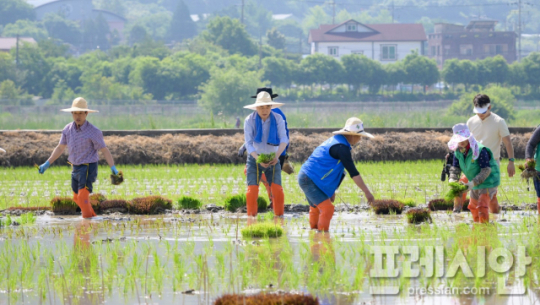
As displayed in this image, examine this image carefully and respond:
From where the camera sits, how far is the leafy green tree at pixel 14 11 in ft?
563

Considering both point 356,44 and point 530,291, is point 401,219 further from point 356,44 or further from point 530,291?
point 356,44

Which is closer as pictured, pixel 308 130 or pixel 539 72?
pixel 308 130

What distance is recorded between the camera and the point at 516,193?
13.0 m

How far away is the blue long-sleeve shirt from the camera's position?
33.3 ft

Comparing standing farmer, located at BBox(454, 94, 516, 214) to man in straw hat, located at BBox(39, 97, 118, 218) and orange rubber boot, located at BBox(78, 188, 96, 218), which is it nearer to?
man in straw hat, located at BBox(39, 97, 118, 218)

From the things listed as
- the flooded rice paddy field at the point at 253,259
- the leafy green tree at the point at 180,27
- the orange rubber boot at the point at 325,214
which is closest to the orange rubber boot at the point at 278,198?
the flooded rice paddy field at the point at 253,259

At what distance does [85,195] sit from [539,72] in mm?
74493

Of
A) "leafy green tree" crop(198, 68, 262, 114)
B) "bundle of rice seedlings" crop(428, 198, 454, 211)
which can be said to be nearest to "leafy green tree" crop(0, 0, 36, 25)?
"leafy green tree" crop(198, 68, 262, 114)

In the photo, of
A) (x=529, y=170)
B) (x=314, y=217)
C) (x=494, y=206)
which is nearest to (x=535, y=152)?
(x=529, y=170)

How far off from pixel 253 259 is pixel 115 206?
15.1 feet

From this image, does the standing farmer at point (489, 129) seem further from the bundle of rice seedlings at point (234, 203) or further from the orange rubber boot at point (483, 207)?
the bundle of rice seedlings at point (234, 203)

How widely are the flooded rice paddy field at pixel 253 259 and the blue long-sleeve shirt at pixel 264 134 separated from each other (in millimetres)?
903

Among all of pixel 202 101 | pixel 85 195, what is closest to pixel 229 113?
pixel 202 101

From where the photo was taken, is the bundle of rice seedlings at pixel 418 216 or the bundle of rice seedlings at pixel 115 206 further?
the bundle of rice seedlings at pixel 115 206
